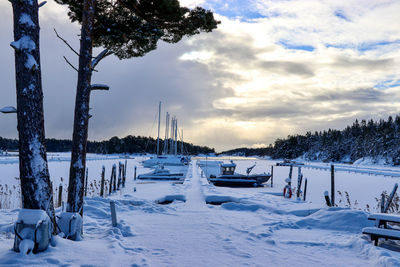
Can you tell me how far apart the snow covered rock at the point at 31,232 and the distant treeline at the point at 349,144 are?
84.9m

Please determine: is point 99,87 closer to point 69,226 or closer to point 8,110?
point 8,110

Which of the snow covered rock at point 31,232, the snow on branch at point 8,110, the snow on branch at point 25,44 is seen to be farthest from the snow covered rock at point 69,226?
the snow on branch at point 25,44

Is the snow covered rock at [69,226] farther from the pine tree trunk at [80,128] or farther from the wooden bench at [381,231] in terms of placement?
the wooden bench at [381,231]

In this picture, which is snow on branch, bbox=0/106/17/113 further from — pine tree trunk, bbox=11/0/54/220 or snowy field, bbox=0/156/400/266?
snowy field, bbox=0/156/400/266

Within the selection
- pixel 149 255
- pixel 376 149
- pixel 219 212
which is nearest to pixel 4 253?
pixel 149 255

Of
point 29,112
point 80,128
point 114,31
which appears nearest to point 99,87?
point 80,128

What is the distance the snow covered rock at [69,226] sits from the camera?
611 centimetres

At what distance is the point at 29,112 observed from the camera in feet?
17.4

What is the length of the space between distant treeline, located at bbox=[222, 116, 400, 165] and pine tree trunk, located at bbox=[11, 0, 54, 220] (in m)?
84.9

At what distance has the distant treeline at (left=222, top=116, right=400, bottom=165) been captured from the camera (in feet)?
259

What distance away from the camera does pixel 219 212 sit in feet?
35.6

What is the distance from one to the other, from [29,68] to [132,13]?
474 cm

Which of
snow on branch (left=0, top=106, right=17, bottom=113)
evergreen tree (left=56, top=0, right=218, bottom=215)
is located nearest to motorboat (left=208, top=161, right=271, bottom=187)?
evergreen tree (left=56, top=0, right=218, bottom=215)

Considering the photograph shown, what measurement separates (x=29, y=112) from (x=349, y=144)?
120 m
